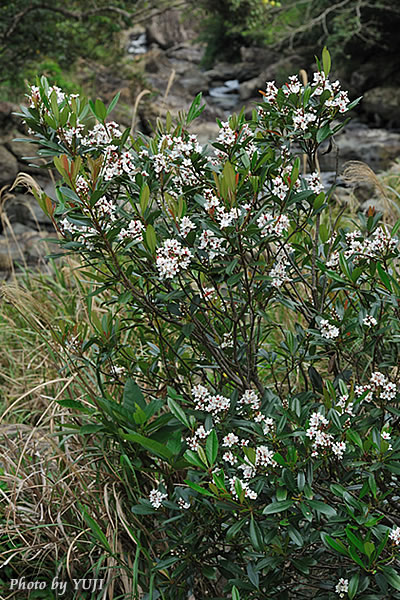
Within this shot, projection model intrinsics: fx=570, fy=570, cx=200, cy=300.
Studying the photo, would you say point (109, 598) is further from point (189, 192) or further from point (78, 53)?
point (78, 53)

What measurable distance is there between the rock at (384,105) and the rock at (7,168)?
7.15 metres

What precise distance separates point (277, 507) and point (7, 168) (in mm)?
5659

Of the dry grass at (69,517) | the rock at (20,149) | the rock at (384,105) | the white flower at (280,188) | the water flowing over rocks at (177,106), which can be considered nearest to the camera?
the white flower at (280,188)

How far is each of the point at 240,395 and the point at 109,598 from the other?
0.64 metres

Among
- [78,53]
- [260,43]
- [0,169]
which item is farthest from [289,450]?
[260,43]

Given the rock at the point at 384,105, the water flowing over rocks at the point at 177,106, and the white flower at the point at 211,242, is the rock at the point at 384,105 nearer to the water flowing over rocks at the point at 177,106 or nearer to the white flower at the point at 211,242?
the water flowing over rocks at the point at 177,106

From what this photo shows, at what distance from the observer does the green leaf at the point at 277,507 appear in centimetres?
101

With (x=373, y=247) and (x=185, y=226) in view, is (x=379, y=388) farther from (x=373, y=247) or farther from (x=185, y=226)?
(x=185, y=226)

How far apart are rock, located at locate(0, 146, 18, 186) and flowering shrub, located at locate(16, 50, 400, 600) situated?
4.97 meters

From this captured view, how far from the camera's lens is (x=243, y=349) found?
54.1 inches

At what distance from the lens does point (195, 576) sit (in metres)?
1.44

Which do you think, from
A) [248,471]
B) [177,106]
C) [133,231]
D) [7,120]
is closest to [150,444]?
[248,471]

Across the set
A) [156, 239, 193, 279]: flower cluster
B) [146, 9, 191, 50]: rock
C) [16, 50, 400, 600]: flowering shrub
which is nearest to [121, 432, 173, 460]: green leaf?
[16, 50, 400, 600]: flowering shrub

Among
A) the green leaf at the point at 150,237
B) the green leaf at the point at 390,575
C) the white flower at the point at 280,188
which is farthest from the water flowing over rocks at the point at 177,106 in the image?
the green leaf at the point at 390,575
